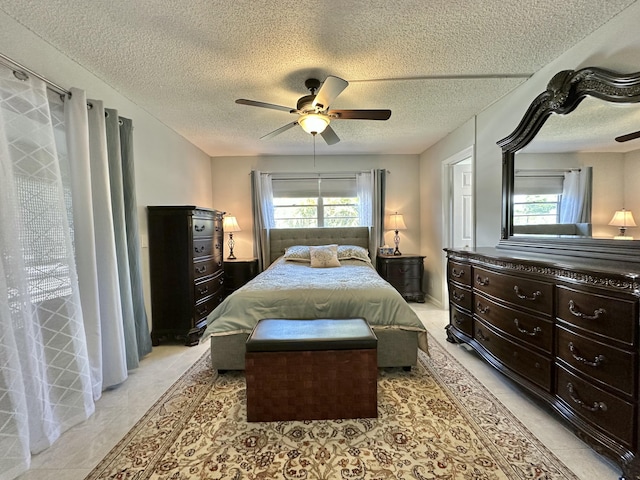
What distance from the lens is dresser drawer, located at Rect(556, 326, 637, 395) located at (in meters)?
1.36

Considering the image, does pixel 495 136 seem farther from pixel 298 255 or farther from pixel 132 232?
pixel 132 232

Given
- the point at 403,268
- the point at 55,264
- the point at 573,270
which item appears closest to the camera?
the point at 573,270

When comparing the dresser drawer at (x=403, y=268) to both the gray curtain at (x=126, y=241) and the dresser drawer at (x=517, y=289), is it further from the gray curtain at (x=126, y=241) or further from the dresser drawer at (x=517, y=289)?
the gray curtain at (x=126, y=241)

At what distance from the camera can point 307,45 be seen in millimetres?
1981

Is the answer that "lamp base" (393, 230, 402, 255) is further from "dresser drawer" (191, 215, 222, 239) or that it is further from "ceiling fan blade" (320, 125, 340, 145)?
"dresser drawer" (191, 215, 222, 239)

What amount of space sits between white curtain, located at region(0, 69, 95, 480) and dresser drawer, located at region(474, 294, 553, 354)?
→ 2.92m

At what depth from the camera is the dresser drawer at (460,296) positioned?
2.69 meters

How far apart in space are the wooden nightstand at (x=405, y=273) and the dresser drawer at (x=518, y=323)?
2.06 metres

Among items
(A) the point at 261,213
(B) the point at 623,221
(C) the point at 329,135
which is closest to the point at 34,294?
(C) the point at 329,135

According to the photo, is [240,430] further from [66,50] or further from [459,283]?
[66,50]

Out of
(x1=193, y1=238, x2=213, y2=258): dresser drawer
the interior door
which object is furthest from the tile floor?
the interior door

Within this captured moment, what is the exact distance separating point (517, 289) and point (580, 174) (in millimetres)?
961

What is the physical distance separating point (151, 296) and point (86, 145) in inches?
66.9

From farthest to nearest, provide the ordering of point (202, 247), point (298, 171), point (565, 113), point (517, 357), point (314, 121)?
point (298, 171) → point (202, 247) → point (314, 121) → point (565, 113) → point (517, 357)
